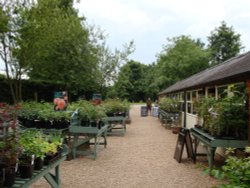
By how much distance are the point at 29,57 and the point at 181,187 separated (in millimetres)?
11073

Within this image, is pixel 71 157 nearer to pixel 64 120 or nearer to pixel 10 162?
pixel 64 120

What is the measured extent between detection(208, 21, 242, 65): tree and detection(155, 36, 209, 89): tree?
26.6 ft

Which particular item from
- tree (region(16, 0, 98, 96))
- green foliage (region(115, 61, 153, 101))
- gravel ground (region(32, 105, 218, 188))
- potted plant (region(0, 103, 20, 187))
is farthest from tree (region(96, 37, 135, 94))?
green foliage (region(115, 61, 153, 101))

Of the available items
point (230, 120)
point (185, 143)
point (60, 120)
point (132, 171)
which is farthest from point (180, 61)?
point (132, 171)

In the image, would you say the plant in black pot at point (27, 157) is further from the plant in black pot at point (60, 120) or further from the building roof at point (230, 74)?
the building roof at point (230, 74)

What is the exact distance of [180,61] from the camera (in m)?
39.1

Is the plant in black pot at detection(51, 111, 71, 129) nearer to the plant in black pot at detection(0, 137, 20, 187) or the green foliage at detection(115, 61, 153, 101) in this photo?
the plant in black pot at detection(0, 137, 20, 187)

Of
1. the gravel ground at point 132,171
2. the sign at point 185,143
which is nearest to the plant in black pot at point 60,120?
the gravel ground at point 132,171

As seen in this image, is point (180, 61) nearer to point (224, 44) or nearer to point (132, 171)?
point (224, 44)

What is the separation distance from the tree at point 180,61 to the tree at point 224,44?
319 inches

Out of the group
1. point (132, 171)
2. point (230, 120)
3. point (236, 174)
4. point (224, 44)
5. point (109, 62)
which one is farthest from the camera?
point (224, 44)

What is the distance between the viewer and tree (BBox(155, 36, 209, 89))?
39.0 metres

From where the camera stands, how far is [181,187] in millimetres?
5844

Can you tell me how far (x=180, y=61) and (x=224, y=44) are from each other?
12.9 metres
